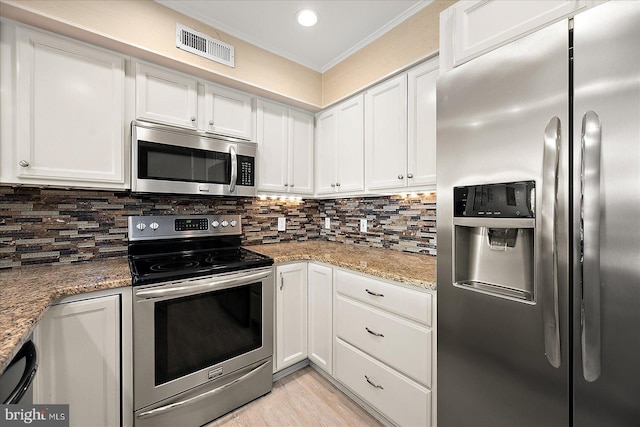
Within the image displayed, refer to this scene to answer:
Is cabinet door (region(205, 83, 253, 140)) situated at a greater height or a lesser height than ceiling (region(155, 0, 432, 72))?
lesser

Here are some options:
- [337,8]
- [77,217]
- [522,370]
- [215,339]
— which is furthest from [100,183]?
[522,370]

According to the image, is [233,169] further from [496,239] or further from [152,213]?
[496,239]

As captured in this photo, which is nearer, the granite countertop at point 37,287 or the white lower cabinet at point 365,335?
the granite countertop at point 37,287

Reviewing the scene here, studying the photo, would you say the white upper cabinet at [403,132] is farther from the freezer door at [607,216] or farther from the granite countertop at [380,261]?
the freezer door at [607,216]

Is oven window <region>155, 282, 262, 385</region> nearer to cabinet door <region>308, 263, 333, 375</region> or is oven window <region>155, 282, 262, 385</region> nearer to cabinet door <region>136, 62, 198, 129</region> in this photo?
cabinet door <region>308, 263, 333, 375</region>

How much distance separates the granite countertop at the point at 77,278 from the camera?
35.0 inches

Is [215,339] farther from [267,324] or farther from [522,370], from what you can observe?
[522,370]

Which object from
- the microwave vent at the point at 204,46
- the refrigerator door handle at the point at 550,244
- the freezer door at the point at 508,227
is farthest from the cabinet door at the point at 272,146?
the refrigerator door handle at the point at 550,244

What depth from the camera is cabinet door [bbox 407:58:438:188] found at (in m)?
1.74

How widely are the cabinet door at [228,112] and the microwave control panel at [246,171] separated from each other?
0.20m

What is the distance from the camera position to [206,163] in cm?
197

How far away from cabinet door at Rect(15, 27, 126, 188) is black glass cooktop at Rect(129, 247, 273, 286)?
536mm

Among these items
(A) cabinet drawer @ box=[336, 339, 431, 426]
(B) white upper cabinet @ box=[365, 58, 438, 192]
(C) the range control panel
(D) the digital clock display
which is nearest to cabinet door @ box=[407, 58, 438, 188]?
(B) white upper cabinet @ box=[365, 58, 438, 192]

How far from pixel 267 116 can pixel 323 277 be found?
1.43 meters
